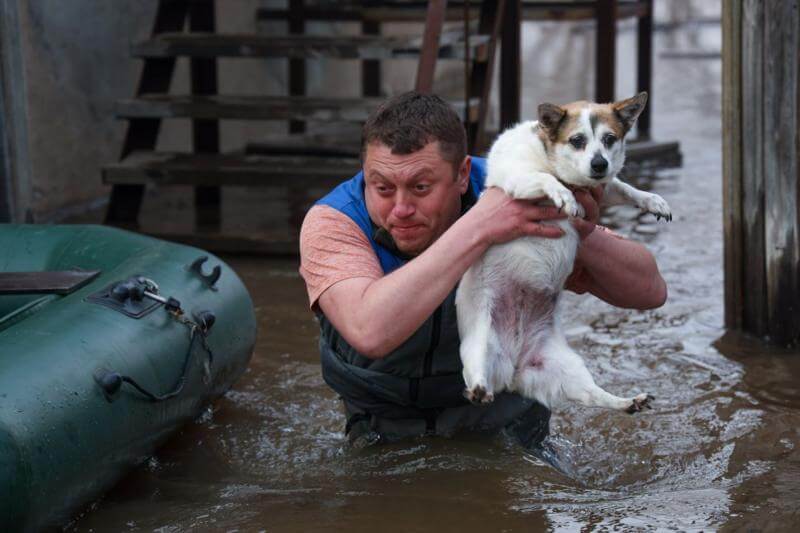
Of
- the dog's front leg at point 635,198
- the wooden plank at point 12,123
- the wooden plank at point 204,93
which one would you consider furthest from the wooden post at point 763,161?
the wooden plank at point 204,93

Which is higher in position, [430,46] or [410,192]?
[430,46]

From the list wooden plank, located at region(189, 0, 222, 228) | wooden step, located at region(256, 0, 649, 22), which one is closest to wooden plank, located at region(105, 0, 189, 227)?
wooden plank, located at region(189, 0, 222, 228)

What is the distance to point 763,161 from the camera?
5242 mm

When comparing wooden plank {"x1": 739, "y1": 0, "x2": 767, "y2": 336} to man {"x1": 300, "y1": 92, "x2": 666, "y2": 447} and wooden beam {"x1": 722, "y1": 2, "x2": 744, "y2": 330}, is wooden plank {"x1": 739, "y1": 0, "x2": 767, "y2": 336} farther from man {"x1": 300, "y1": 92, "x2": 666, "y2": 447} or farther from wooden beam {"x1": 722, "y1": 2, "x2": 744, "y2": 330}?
man {"x1": 300, "y1": 92, "x2": 666, "y2": 447}

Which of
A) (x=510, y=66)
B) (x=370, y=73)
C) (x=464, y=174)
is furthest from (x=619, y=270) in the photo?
(x=370, y=73)

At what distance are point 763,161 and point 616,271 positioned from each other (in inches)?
75.0

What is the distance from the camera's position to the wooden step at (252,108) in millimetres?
6930

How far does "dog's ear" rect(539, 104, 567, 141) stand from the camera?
339cm

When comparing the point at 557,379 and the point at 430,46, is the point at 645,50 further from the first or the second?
the point at 557,379

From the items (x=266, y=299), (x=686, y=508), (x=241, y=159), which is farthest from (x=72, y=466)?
(x=241, y=159)

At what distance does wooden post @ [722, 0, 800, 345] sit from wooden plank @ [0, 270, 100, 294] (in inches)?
113

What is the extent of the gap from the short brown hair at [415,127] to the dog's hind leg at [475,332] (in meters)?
0.35

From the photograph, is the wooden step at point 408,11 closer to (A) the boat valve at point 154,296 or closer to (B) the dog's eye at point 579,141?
(A) the boat valve at point 154,296

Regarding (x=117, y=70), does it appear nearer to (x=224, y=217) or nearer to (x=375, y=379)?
(x=224, y=217)
